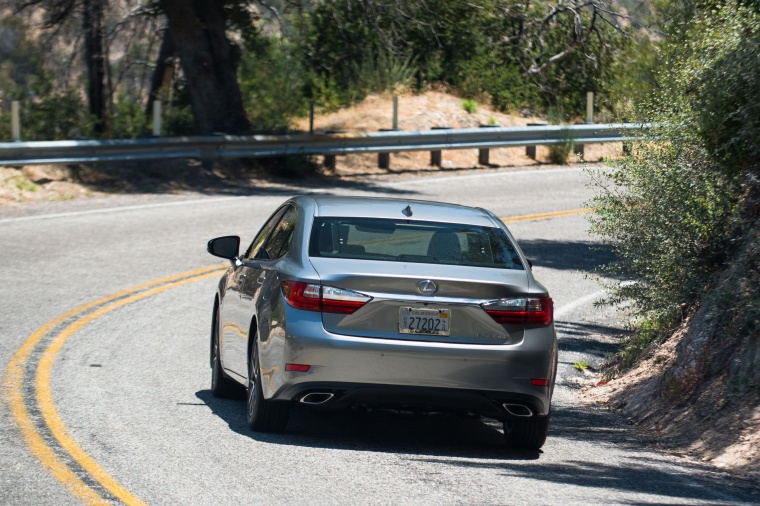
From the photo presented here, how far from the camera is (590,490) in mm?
6375

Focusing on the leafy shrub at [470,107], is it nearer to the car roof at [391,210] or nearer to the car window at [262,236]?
the car window at [262,236]

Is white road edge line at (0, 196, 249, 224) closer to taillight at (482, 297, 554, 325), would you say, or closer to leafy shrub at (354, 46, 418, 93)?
leafy shrub at (354, 46, 418, 93)

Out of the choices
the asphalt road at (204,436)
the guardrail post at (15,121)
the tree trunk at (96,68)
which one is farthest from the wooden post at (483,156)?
the asphalt road at (204,436)

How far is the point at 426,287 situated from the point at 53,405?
2.82 metres

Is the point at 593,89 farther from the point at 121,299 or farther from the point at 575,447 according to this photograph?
the point at 575,447

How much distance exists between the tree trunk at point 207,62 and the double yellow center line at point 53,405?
9.96 metres

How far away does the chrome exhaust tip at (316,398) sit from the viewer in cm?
698

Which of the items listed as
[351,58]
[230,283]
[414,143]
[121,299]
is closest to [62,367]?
[230,283]

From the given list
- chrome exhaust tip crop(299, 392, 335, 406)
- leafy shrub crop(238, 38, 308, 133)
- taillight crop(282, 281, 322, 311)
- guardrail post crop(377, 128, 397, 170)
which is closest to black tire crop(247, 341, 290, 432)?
chrome exhaust tip crop(299, 392, 335, 406)

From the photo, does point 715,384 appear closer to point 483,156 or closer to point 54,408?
point 54,408

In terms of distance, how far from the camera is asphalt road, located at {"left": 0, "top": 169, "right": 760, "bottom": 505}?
6191 mm

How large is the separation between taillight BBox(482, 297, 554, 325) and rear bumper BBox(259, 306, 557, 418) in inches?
3.3

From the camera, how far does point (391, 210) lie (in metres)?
7.86

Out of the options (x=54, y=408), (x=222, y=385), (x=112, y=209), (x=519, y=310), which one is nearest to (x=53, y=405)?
(x=54, y=408)
